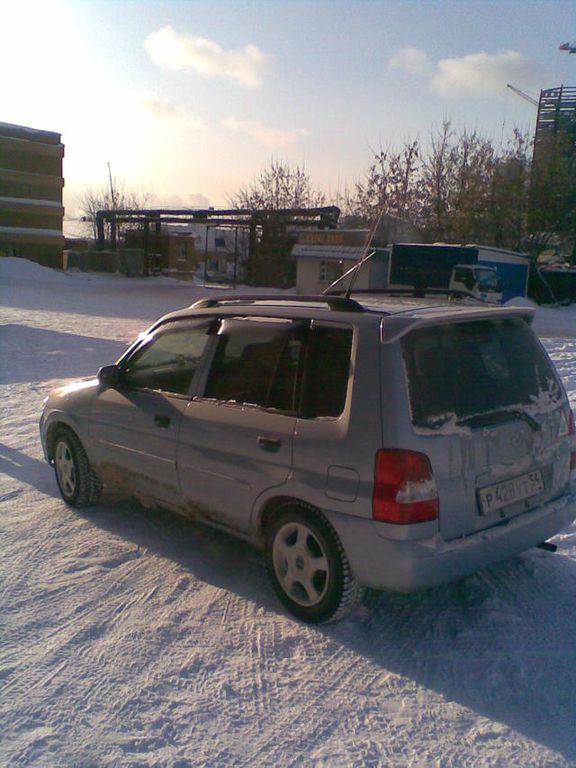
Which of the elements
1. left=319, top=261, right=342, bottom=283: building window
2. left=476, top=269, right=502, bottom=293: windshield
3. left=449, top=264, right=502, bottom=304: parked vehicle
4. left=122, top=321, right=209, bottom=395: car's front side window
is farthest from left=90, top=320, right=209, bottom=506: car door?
left=319, top=261, right=342, bottom=283: building window

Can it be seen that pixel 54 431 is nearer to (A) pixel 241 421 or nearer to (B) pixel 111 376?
(B) pixel 111 376

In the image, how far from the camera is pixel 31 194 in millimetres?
47094

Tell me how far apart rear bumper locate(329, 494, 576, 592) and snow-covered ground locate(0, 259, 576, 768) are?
0.41 metres

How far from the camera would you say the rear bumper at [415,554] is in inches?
132

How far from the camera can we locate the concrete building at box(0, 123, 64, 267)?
45781 mm

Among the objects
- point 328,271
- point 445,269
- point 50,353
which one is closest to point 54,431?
point 50,353

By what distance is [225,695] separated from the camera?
3.18 meters

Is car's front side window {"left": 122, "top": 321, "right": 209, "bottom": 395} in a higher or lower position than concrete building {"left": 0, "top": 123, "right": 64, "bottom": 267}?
lower

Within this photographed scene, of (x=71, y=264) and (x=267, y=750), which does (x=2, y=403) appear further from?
(x=71, y=264)

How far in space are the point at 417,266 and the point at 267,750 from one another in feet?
90.9

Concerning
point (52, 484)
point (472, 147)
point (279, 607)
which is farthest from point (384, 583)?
point (472, 147)

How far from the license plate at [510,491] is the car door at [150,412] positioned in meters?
1.87

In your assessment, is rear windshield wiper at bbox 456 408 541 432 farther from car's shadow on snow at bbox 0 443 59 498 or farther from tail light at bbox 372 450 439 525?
car's shadow on snow at bbox 0 443 59 498

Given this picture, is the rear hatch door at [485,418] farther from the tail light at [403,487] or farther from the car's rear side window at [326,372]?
the car's rear side window at [326,372]
